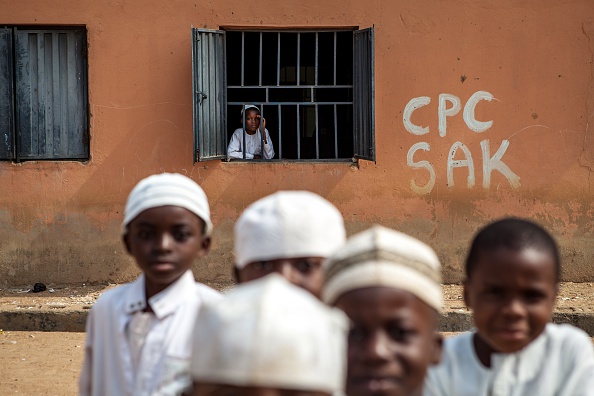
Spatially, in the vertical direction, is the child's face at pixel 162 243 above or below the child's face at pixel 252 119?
below

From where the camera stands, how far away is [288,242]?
2250 mm

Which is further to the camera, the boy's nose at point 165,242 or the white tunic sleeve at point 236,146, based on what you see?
the white tunic sleeve at point 236,146

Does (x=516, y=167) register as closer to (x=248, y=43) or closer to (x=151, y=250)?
(x=248, y=43)

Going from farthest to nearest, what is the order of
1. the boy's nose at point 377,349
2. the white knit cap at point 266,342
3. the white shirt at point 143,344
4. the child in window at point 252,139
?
the child in window at point 252,139, the white shirt at point 143,344, the boy's nose at point 377,349, the white knit cap at point 266,342

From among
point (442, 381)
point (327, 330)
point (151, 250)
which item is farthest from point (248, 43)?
point (327, 330)

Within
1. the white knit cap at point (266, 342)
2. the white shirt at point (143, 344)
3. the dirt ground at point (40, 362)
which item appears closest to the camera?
the white knit cap at point (266, 342)

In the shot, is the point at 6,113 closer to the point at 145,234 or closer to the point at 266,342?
the point at 145,234

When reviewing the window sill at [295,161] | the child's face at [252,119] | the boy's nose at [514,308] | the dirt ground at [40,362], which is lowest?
the dirt ground at [40,362]

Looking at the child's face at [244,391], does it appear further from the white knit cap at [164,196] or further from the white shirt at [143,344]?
the white knit cap at [164,196]

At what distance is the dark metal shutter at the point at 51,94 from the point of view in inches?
341

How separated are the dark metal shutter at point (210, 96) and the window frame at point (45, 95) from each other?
3.72 feet

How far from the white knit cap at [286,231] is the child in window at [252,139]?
6463 mm

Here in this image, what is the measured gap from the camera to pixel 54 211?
8656 mm

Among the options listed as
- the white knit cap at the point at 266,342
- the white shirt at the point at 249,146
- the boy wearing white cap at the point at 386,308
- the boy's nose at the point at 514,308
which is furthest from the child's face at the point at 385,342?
the white shirt at the point at 249,146
